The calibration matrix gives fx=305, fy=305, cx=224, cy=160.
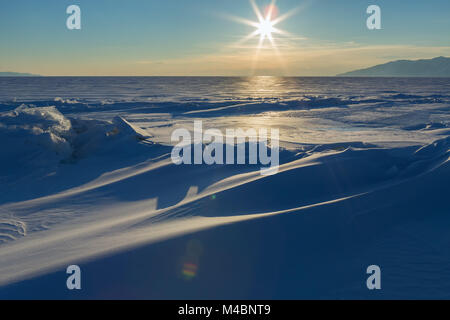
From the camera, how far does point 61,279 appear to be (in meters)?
2.28

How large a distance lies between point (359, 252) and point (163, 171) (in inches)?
146

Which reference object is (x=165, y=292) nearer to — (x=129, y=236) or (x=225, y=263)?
(x=225, y=263)

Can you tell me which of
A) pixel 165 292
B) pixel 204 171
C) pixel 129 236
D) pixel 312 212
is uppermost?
pixel 204 171

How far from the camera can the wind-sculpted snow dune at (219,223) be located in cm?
230

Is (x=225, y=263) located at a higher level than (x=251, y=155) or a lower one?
lower

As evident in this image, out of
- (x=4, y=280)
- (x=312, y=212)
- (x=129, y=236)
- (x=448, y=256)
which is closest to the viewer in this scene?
(x=4, y=280)

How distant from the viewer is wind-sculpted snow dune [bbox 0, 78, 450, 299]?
2.30 meters

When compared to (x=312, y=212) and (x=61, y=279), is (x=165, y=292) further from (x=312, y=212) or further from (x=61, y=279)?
(x=312, y=212)

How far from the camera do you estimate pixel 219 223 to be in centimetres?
298

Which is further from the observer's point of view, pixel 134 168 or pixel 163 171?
pixel 134 168

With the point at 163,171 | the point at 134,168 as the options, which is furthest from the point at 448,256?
the point at 134,168

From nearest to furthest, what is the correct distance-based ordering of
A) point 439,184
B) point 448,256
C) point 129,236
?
1. point 448,256
2. point 129,236
3. point 439,184

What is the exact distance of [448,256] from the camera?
2.60m

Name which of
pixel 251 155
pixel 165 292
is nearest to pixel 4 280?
pixel 165 292
